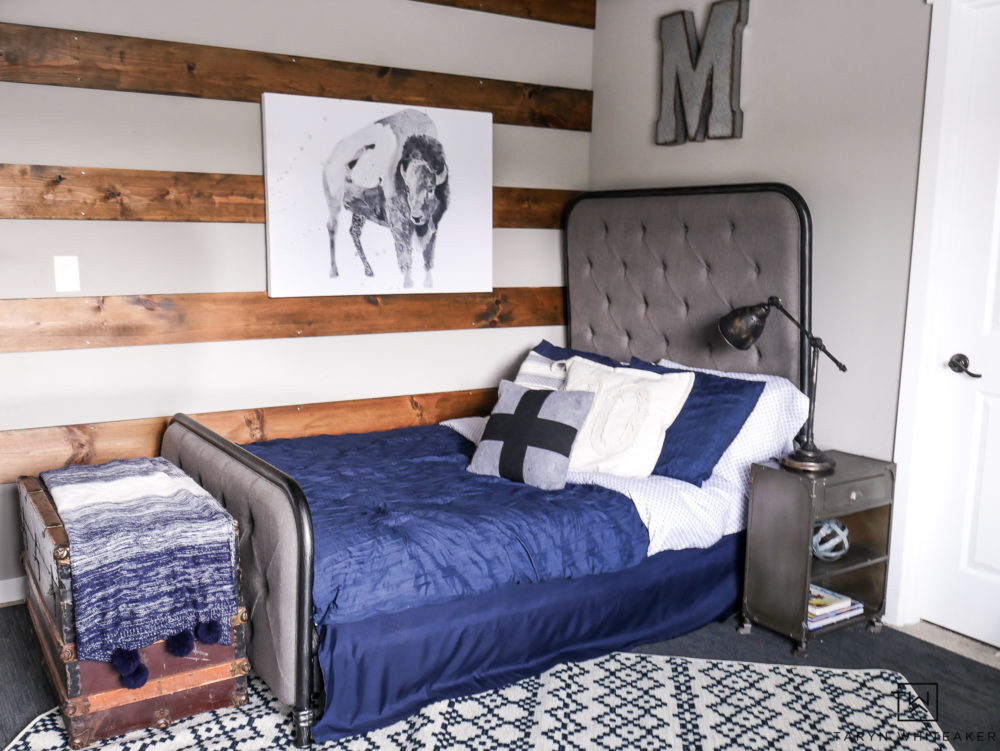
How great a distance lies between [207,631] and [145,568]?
24cm

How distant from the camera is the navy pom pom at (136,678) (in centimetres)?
221

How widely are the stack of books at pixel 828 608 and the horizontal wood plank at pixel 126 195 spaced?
2392 millimetres

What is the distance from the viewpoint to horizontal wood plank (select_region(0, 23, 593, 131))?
289 cm

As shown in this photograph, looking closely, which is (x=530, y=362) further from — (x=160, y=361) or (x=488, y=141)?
(x=160, y=361)

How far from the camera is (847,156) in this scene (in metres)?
3.11

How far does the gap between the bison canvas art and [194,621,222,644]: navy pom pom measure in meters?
1.44

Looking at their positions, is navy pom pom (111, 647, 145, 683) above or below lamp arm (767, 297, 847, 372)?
below

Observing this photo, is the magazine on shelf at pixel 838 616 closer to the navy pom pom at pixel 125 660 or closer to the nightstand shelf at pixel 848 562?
the nightstand shelf at pixel 848 562

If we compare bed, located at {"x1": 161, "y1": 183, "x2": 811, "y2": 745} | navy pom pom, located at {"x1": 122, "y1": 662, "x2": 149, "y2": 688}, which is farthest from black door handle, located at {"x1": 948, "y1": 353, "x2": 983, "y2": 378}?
navy pom pom, located at {"x1": 122, "y1": 662, "x2": 149, "y2": 688}

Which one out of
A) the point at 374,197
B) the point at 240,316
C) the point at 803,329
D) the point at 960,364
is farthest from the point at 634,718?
the point at 374,197

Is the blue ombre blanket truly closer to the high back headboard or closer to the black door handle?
the high back headboard

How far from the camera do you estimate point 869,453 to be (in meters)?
3.10

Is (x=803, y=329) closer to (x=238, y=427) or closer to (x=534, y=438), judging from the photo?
Result: (x=534, y=438)

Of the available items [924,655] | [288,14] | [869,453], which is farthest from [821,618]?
[288,14]
